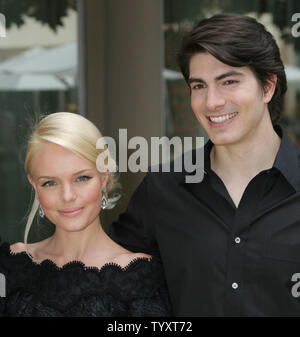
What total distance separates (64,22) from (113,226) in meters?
3.07

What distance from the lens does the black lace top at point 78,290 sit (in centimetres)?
202

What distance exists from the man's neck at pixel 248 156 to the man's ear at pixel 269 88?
11cm

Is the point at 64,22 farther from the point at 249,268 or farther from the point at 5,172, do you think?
the point at 249,268

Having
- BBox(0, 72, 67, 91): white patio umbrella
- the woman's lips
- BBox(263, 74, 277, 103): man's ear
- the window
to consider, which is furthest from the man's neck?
BBox(0, 72, 67, 91): white patio umbrella

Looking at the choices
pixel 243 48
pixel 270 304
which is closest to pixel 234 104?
pixel 243 48

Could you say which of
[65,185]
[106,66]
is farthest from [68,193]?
[106,66]

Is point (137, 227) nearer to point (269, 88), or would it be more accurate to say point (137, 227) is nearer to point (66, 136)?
point (66, 136)

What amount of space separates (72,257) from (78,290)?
0.46 ft

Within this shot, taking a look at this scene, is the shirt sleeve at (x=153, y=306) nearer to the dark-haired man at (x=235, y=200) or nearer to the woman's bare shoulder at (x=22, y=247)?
the dark-haired man at (x=235, y=200)

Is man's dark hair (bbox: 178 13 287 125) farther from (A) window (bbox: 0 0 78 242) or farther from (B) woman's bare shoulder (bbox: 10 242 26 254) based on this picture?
(A) window (bbox: 0 0 78 242)

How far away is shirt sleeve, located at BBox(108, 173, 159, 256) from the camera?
234 centimetres

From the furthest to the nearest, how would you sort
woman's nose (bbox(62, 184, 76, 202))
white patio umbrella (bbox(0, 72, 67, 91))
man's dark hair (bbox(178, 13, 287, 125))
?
white patio umbrella (bbox(0, 72, 67, 91)), man's dark hair (bbox(178, 13, 287, 125)), woman's nose (bbox(62, 184, 76, 202))

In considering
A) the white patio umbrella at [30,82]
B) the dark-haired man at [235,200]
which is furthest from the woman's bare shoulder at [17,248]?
the white patio umbrella at [30,82]

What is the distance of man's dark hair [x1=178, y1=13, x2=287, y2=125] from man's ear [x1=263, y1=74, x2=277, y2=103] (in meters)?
0.02
